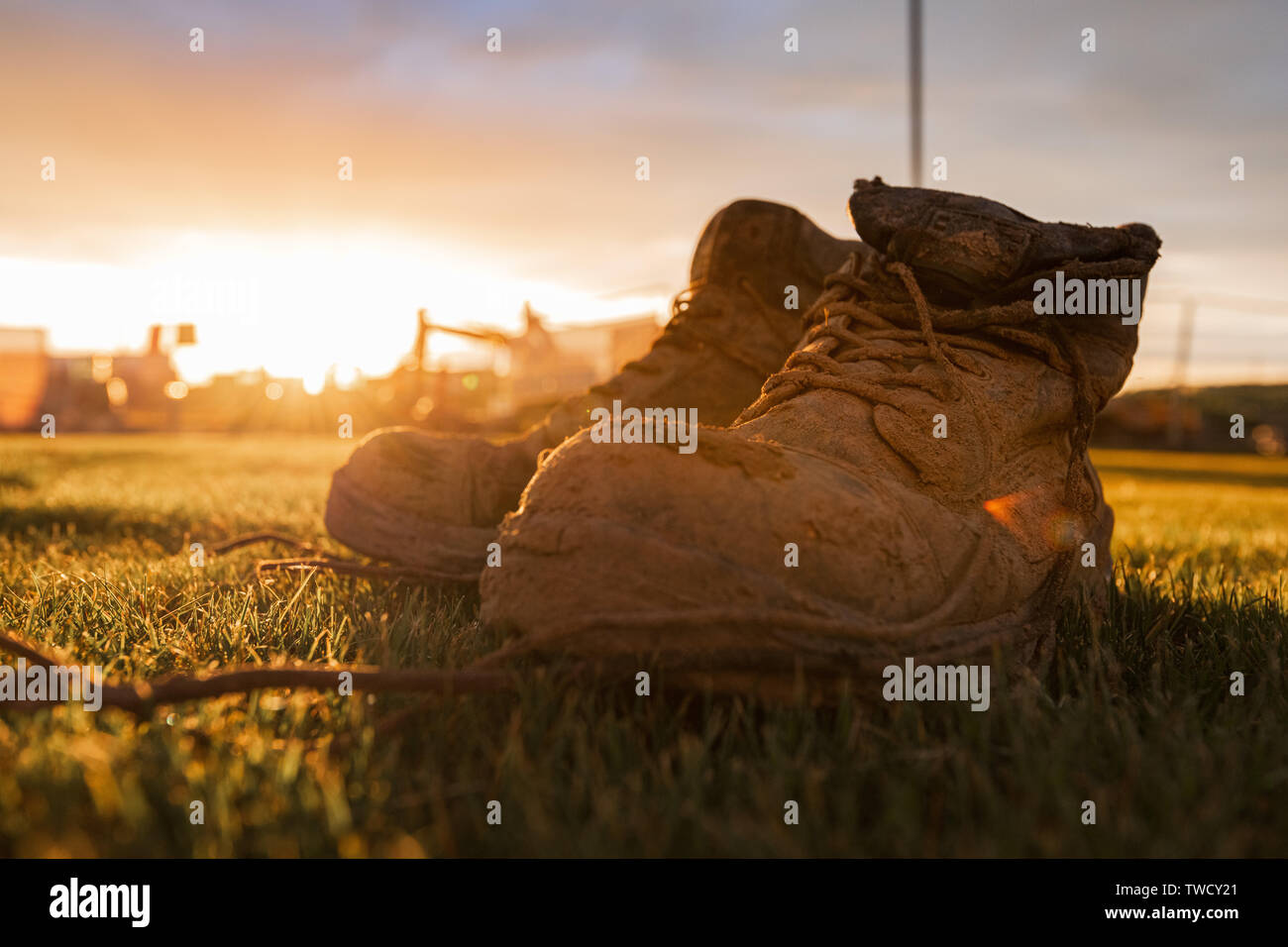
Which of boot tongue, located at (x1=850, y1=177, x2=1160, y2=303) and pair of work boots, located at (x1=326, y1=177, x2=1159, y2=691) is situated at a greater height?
boot tongue, located at (x1=850, y1=177, x2=1160, y2=303)

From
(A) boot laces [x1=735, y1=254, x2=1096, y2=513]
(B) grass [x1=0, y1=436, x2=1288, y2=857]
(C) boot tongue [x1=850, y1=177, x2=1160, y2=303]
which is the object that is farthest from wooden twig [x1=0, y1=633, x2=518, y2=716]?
(C) boot tongue [x1=850, y1=177, x2=1160, y2=303]

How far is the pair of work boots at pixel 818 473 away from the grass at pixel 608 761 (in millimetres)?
101

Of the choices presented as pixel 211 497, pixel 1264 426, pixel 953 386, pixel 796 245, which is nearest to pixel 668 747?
pixel 953 386

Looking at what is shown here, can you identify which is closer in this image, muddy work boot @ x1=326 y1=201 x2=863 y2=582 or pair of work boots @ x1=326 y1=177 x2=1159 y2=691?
pair of work boots @ x1=326 y1=177 x2=1159 y2=691

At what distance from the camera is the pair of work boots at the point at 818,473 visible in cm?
109

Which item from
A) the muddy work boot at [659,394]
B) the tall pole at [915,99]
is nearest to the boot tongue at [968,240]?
the muddy work boot at [659,394]

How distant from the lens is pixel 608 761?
0.98m

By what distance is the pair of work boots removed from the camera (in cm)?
109

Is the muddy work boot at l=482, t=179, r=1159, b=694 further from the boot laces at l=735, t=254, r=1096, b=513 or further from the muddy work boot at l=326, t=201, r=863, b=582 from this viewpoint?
the muddy work boot at l=326, t=201, r=863, b=582

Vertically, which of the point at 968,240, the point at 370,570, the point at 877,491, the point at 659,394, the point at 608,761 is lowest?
the point at 608,761

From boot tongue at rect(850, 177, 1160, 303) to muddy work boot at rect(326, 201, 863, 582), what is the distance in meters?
0.44

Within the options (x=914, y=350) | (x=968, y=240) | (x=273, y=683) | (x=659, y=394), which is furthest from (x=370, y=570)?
(x=968, y=240)

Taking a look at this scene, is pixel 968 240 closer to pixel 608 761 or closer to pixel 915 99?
pixel 608 761

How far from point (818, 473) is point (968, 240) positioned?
0.71 metres
